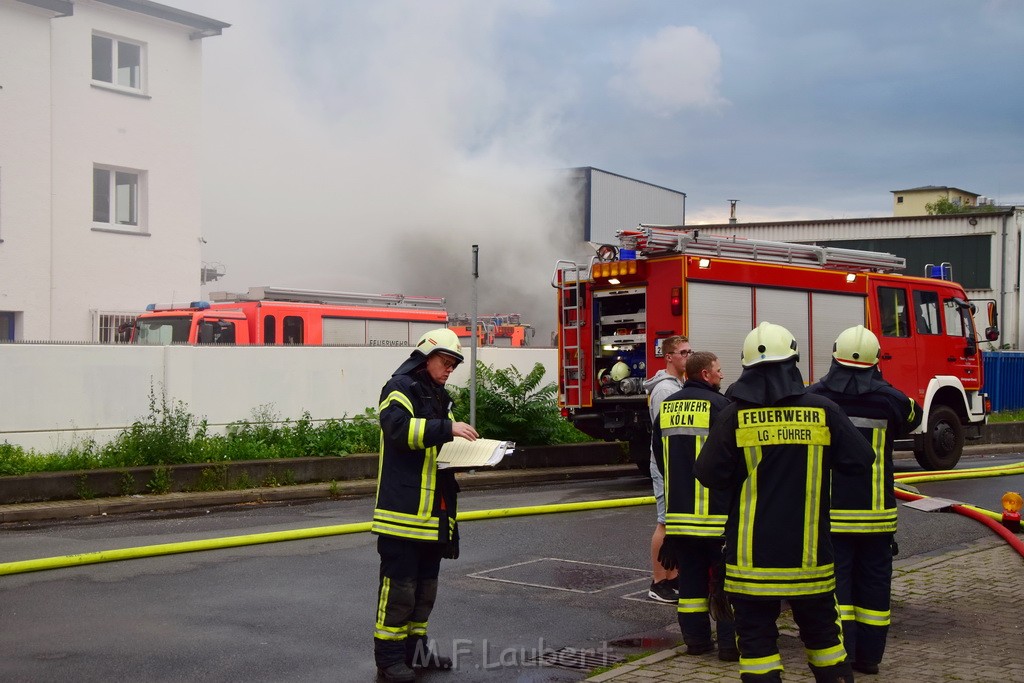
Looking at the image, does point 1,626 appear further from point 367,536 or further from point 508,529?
point 508,529

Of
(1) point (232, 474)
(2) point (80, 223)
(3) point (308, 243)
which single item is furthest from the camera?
(3) point (308, 243)

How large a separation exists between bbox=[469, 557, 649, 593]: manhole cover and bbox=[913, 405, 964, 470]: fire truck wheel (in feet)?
27.4

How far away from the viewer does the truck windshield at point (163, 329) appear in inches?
745

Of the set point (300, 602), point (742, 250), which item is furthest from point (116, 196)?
point (300, 602)

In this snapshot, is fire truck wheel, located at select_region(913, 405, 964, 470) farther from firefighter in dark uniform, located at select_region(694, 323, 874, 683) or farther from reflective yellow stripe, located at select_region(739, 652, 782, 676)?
reflective yellow stripe, located at select_region(739, 652, 782, 676)

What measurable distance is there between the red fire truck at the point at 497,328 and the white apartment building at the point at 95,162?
18.5 feet

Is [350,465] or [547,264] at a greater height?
[547,264]

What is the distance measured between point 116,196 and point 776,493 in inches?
826

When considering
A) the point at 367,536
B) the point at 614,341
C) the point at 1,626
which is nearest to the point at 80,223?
the point at 614,341

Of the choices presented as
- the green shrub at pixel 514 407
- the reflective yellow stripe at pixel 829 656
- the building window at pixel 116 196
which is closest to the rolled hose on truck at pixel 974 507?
the reflective yellow stripe at pixel 829 656

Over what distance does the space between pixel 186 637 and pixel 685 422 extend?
2.91 meters

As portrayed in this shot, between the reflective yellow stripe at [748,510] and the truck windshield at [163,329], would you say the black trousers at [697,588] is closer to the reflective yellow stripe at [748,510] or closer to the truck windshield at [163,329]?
the reflective yellow stripe at [748,510]

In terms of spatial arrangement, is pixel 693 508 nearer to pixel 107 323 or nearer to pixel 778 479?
pixel 778 479

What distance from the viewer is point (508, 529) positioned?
985 centimetres
